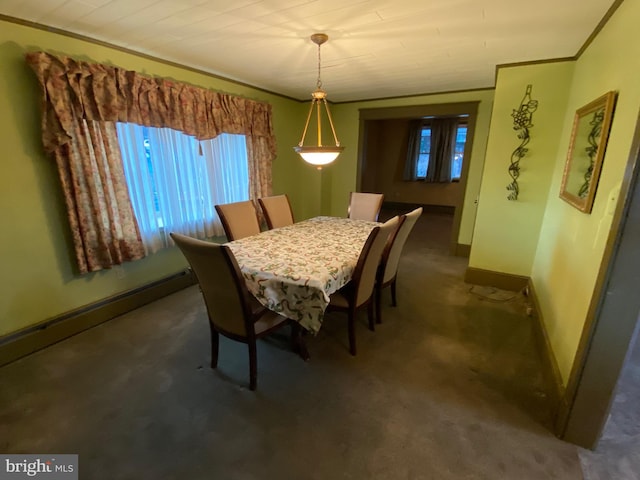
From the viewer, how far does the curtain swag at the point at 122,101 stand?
1.94 m

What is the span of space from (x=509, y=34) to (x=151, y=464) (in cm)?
330

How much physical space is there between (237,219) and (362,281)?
1.35 m

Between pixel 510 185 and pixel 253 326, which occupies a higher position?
pixel 510 185

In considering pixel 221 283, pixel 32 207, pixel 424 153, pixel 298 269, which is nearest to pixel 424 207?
pixel 424 153

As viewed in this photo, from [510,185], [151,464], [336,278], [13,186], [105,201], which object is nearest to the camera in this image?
[151,464]

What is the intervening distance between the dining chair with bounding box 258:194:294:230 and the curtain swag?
91 centimetres

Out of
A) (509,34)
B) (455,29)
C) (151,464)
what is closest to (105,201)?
(151,464)

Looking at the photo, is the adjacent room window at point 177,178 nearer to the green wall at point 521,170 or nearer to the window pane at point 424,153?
the green wall at point 521,170

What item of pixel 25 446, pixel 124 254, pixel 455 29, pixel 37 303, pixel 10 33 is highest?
pixel 455 29

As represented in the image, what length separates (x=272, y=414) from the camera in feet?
5.24

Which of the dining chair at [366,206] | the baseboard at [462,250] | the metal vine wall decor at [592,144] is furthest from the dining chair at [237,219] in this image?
the baseboard at [462,250]

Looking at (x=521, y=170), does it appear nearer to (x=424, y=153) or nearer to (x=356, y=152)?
(x=356, y=152)

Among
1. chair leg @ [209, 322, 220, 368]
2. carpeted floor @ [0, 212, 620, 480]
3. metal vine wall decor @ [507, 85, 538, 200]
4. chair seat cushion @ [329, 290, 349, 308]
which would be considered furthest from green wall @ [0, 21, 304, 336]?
metal vine wall decor @ [507, 85, 538, 200]

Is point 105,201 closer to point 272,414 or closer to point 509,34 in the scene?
point 272,414
